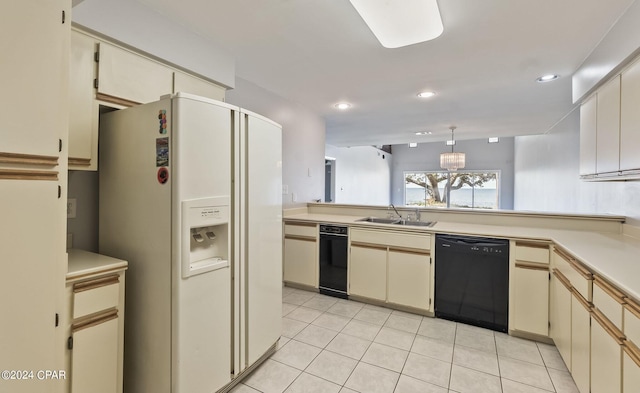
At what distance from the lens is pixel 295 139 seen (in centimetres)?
396

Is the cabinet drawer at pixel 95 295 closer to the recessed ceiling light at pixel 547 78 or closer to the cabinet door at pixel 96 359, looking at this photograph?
the cabinet door at pixel 96 359

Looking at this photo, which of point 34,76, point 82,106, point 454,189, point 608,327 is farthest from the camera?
point 454,189

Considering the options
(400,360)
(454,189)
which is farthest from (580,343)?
(454,189)

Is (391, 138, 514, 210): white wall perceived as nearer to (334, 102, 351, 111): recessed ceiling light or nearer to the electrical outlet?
(334, 102, 351, 111): recessed ceiling light

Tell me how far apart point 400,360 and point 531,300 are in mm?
1231

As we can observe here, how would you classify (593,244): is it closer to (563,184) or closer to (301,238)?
(301,238)

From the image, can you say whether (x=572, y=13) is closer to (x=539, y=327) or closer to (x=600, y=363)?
(x=600, y=363)

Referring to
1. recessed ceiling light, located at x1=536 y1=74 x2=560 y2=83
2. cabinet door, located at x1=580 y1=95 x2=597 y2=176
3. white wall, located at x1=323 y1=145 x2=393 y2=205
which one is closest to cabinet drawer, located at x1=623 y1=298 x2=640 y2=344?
cabinet door, located at x1=580 y1=95 x2=597 y2=176

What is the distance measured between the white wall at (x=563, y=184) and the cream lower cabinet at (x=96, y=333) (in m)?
3.73

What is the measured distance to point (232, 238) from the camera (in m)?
1.77

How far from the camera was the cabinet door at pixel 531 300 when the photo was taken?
2.31 metres

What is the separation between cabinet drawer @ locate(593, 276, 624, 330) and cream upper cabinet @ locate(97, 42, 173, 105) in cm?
275

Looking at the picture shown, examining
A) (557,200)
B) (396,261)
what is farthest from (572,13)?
(557,200)

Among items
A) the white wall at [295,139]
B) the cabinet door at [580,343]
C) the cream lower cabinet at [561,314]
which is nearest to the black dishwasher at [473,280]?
the cream lower cabinet at [561,314]
